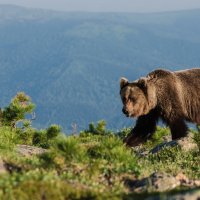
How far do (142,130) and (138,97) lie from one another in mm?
1555

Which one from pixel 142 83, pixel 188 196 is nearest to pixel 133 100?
pixel 142 83

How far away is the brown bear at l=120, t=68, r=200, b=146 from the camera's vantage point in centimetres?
1739

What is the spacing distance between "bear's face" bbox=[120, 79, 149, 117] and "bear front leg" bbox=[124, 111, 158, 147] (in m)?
0.86

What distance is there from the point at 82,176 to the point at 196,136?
5.65 meters

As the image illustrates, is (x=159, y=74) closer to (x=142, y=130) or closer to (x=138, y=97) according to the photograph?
(x=138, y=97)

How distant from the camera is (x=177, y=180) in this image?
8.50m

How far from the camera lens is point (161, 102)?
17719mm

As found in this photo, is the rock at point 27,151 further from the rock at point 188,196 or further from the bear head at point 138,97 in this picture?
the rock at point 188,196

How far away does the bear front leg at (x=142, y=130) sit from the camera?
18406mm

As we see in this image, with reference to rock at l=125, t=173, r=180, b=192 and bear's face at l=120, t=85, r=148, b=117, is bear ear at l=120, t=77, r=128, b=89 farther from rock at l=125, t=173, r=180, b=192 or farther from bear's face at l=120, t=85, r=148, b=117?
rock at l=125, t=173, r=180, b=192

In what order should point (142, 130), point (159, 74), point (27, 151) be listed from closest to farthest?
point (27, 151) → point (159, 74) → point (142, 130)

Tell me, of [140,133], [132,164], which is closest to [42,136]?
[140,133]

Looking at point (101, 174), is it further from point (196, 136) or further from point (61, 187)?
point (196, 136)

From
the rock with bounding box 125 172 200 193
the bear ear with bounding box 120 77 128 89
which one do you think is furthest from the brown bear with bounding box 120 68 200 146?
the rock with bounding box 125 172 200 193
